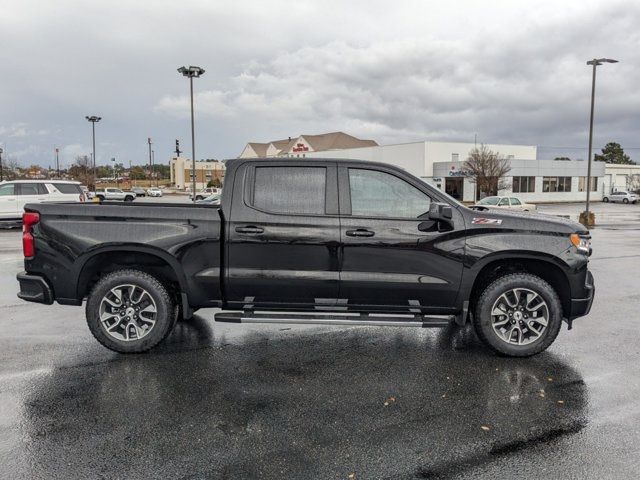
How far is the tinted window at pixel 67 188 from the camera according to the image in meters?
19.3

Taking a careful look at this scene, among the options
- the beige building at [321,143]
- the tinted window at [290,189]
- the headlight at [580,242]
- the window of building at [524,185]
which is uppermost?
the beige building at [321,143]

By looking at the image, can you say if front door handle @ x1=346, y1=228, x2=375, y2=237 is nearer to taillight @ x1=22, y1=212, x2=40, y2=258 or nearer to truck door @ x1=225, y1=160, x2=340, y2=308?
truck door @ x1=225, y1=160, x2=340, y2=308

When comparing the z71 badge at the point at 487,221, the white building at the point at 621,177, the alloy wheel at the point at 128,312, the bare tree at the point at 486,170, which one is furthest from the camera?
the white building at the point at 621,177

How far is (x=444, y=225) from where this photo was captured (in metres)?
4.81

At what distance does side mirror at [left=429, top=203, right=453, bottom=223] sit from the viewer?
459 centimetres

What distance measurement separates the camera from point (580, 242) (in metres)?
4.92

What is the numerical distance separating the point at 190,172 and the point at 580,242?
114 m

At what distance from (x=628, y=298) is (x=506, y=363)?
13.9ft

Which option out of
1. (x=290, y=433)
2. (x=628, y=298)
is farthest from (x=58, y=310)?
(x=628, y=298)

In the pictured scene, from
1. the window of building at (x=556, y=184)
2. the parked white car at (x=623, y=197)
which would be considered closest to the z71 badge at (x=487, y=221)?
the window of building at (x=556, y=184)

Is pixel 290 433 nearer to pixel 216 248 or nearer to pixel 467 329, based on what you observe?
pixel 216 248

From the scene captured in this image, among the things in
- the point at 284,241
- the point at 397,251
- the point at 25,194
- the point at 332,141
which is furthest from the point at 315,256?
the point at 332,141

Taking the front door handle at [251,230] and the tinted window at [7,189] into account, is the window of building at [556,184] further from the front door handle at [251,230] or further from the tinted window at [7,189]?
the front door handle at [251,230]

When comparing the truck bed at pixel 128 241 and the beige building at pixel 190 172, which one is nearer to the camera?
the truck bed at pixel 128 241
